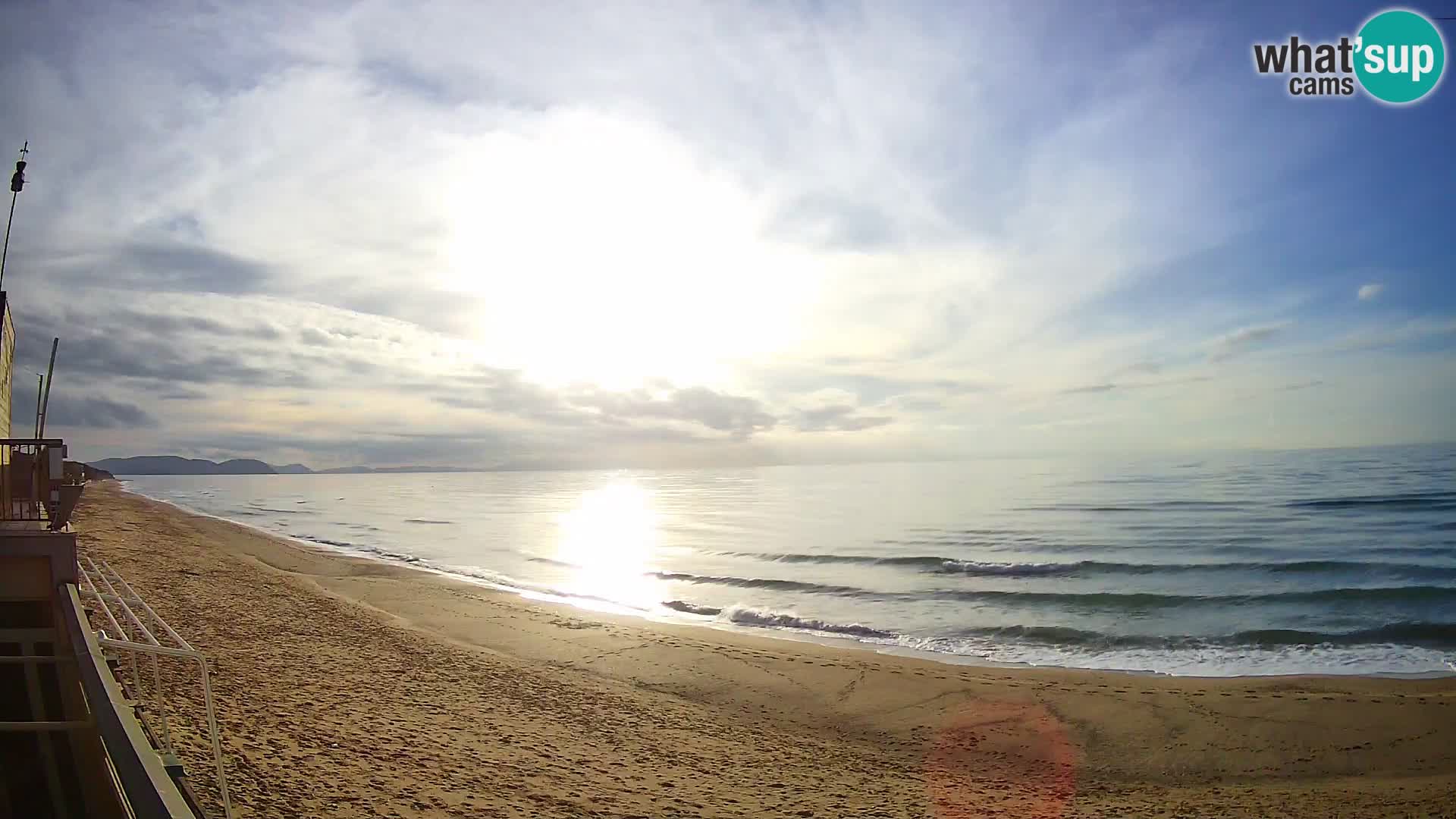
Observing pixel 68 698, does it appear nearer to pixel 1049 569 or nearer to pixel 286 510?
pixel 1049 569

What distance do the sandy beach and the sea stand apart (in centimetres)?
238

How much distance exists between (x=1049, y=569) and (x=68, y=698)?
22728 millimetres

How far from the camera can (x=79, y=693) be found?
27.6 feet

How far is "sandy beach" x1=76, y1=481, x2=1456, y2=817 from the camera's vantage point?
7.40m

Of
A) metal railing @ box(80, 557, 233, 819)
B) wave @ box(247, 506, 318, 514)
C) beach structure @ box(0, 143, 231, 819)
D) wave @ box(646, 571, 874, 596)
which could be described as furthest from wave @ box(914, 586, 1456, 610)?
wave @ box(247, 506, 318, 514)

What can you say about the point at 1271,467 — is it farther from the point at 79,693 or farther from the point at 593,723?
the point at 79,693

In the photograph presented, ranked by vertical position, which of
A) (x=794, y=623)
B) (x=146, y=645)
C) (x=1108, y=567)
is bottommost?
(x=794, y=623)

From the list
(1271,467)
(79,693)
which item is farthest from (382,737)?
(1271,467)

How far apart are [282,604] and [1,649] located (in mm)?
8520

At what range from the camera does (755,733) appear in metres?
9.82

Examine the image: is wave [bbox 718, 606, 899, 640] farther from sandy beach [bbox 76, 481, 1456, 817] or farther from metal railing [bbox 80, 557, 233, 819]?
metal railing [bbox 80, 557, 233, 819]

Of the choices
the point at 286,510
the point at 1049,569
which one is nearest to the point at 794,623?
the point at 1049,569

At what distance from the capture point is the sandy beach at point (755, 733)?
7.40 m

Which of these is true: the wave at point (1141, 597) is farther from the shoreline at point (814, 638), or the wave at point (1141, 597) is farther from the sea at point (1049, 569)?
the shoreline at point (814, 638)
